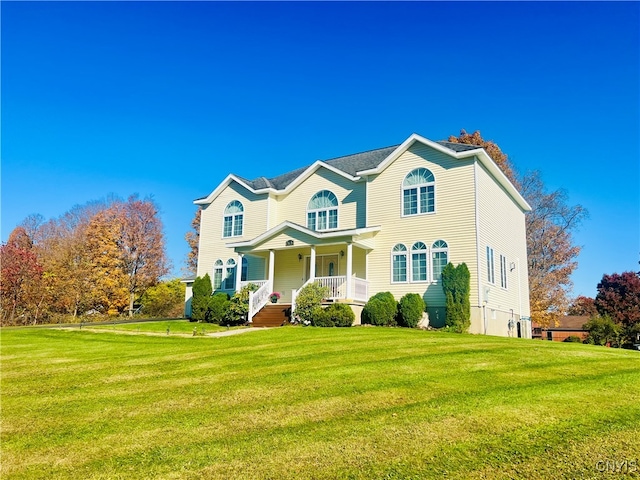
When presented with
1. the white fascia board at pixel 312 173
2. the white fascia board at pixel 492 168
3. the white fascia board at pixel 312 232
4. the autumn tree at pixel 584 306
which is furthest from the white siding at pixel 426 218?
the autumn tree at pixel 584 306

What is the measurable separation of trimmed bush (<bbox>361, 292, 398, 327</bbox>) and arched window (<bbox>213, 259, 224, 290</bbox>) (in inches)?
393

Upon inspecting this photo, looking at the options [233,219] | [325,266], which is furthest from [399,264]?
[233,219]

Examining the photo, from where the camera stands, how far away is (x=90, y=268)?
35.9 meters

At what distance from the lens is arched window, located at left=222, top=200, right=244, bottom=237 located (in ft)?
88.6

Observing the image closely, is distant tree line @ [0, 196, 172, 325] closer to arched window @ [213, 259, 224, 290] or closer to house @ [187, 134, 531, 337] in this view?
arched window @ [213, 259, 224, 290]

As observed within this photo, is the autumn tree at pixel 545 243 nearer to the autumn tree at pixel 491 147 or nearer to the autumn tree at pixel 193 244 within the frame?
the autumn tree at pixel 491 147

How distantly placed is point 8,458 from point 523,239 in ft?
87.3

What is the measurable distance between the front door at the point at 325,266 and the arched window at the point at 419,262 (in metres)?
4.15

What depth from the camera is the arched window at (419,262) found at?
20672 mm

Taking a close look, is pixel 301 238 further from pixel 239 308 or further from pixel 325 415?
pixel 325 415

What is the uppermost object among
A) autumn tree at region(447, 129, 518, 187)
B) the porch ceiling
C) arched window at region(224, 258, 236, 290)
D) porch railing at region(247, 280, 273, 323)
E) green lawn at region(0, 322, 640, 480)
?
autumn tree at region(447, 129, 518, 187)

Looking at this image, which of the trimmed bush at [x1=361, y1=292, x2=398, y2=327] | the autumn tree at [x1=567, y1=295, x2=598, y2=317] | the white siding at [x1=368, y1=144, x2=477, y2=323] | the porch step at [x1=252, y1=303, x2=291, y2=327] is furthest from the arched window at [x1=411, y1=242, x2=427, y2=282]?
the autumn tree at [x1=567, y1=295, x2=598, y2=317]

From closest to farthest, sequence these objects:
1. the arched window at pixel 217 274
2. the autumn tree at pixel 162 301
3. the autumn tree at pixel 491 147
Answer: the arched window at pixel 217 274 < the autumn tree at pixel 491 147 < the autumn tree at pixel 162 301

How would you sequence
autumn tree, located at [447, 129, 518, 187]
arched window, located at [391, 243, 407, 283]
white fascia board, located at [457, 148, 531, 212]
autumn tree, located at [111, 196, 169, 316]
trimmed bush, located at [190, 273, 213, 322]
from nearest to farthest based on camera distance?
Answer: white fascia board, located at [457, 148, 531, 212]
arched window, located at [391, 243, 407, 283]
trimmed bush, located at [190, 273, 213, 322]
autumn tree, located at [447, 129, 518, 187]
autumn tree, located at [111, 196, 169, 316]
